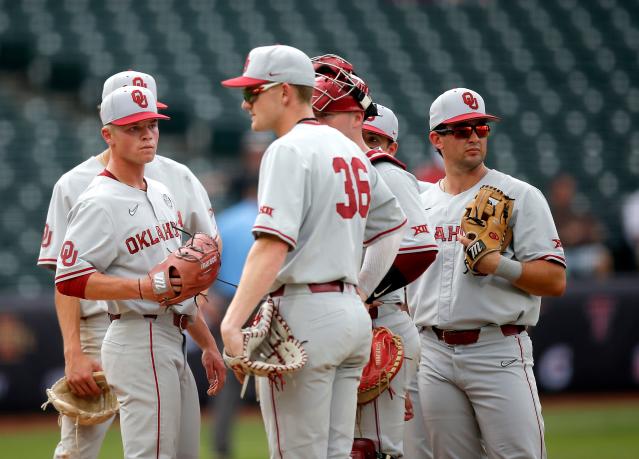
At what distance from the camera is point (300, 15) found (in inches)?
645

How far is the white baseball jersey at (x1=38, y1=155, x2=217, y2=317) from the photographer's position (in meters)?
5.05

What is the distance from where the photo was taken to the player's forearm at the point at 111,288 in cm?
424

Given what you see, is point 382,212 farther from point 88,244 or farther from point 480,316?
point 88,244

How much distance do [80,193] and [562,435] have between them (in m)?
5.55

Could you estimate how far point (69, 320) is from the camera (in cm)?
487

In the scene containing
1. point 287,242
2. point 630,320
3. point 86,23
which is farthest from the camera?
point 86,23

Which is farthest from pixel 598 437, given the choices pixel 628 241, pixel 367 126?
pixel 367 126

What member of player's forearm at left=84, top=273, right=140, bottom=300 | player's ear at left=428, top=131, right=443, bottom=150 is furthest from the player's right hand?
player's ear at left=428, top=131, right=443, bottom=150

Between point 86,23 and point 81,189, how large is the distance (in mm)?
11054

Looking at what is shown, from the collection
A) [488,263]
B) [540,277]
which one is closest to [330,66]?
[488,263]

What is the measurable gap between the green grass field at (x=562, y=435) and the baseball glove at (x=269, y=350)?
448 cm

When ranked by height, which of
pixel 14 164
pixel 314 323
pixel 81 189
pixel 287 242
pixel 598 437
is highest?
pixel 14 164

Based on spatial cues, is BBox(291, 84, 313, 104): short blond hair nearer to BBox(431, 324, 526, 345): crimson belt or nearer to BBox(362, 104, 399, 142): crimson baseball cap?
BBox(362, 104, 399, 142): crimson baseball cap

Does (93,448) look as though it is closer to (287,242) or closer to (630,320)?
(287,242)
